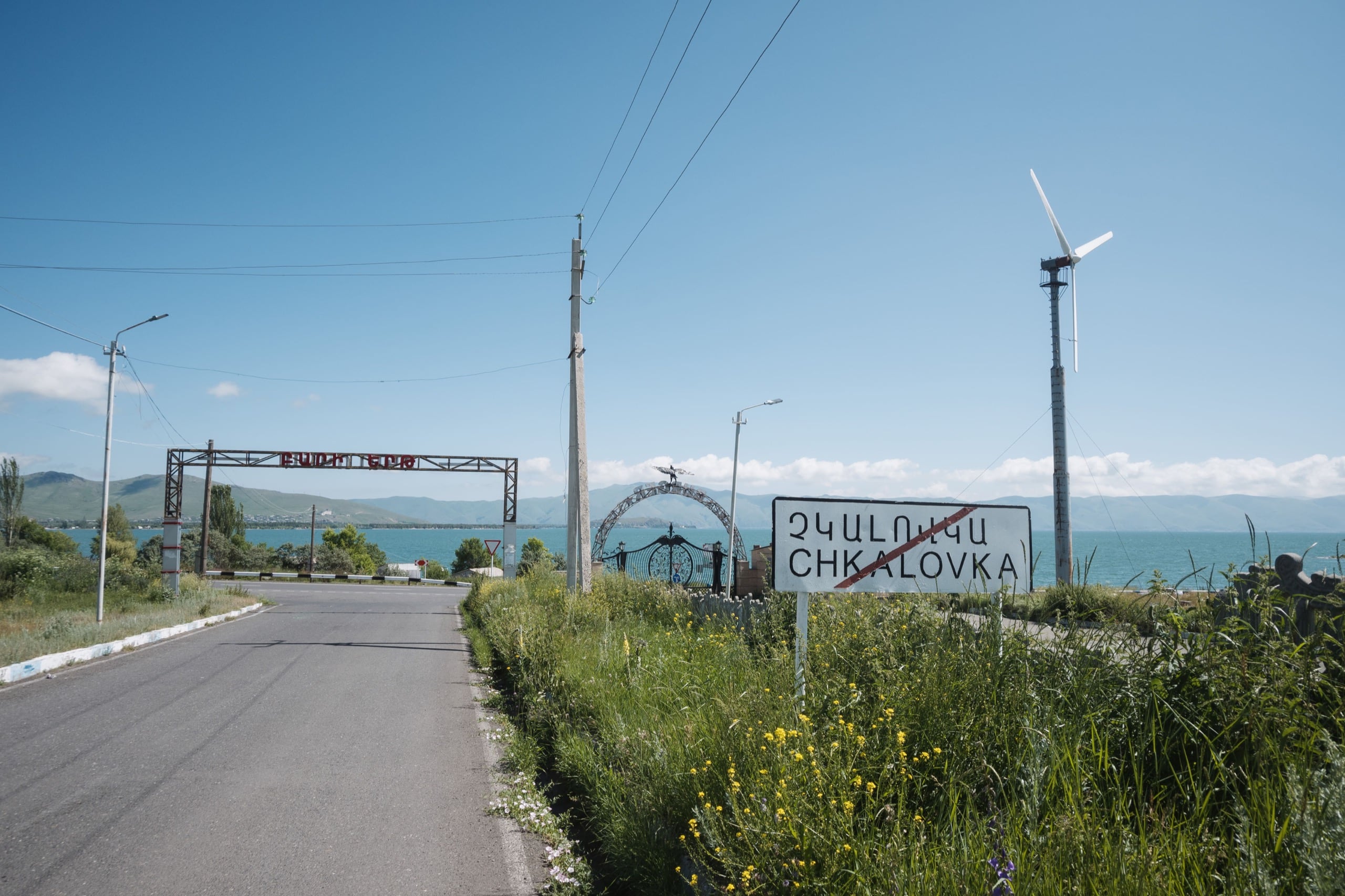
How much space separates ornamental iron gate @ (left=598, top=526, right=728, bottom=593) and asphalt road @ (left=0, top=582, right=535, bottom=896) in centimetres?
789

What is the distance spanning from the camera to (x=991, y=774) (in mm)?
3412

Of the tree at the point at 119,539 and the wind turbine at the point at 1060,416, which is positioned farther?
the tree at the point at 119,539

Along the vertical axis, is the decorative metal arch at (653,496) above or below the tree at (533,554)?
above

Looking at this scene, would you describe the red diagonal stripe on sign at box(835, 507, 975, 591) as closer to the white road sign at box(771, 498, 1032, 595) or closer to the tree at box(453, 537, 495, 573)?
the white road sign at box(771, 498, 1032, 595)

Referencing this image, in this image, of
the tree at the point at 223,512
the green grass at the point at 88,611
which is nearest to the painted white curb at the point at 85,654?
the green grass at the point at 88,611

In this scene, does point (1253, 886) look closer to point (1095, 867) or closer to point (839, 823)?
point (1095, 867)

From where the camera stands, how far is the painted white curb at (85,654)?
35.1ft

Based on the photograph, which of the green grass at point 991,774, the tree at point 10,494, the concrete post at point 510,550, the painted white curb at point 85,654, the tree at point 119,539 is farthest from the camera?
the tree at point 10,494

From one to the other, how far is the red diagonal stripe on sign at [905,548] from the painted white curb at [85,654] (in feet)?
37.8

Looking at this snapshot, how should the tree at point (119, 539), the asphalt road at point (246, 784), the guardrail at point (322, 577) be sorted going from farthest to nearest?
the guardrail at point (322, 577), the tree at point (119, 539), the asphalt road at point (246, 784)

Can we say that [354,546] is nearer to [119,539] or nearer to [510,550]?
[119,539]

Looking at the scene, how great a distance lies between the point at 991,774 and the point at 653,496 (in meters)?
26.8

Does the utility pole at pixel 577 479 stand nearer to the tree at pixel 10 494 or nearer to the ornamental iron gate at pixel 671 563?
the ornamental iron gate at pixel 671 563

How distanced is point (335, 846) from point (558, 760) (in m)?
1.93
